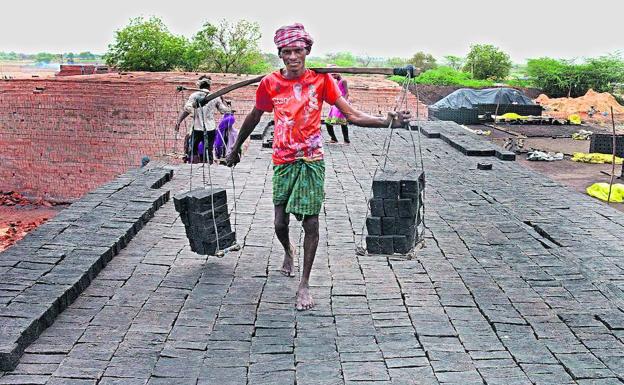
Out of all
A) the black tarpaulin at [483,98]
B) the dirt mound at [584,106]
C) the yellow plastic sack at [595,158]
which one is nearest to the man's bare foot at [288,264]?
the yellow plastic sack at [595,158]

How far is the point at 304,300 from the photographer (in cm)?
509

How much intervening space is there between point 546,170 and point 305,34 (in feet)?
37.2

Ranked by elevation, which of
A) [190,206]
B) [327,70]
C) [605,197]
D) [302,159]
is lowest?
[605,197]

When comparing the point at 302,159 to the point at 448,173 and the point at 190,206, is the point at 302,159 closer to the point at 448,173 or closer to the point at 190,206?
the point at 190,206

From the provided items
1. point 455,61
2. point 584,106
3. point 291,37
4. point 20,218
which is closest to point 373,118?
point 291,37

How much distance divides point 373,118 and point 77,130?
14.1m

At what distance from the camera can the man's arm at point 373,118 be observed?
5.16 meters

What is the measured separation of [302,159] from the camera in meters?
5.16

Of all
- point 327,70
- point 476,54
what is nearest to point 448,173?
point 327,70

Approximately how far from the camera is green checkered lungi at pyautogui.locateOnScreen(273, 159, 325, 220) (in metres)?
5.11

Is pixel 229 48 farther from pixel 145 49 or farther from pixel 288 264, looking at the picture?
pixel 288 264

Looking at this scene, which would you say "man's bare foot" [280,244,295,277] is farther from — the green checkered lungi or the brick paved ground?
the green checkered lungi

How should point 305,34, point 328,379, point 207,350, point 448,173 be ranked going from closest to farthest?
point 328,379
point 207,350
point 305,34
point 448,173

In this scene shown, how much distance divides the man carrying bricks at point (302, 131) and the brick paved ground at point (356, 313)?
577 millimetres
